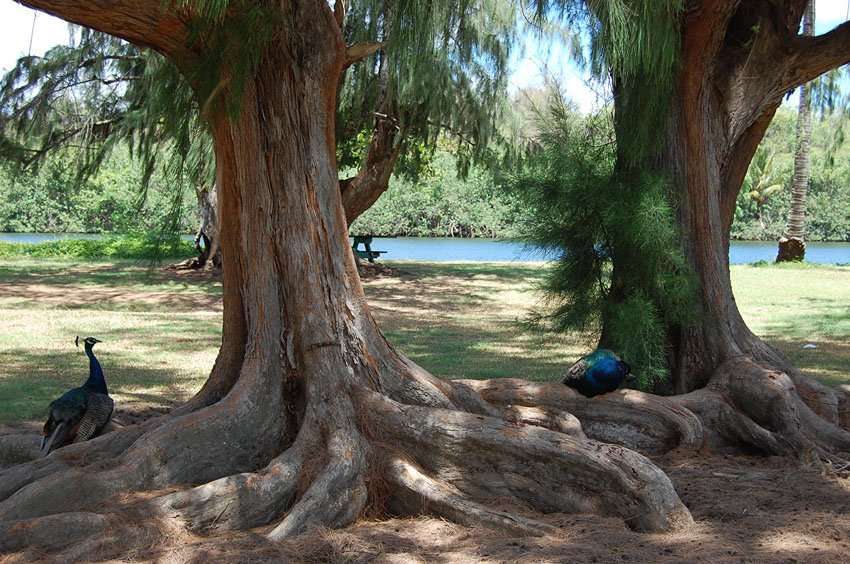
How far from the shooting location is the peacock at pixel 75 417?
4927mm

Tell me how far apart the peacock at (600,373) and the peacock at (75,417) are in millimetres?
3160

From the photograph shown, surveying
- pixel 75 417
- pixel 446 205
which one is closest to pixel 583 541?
pixel 75 417

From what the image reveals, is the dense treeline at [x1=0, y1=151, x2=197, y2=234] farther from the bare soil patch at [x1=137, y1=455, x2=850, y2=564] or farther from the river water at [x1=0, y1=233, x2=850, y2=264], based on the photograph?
the bare soil patch at [x1=137, y1=455, x2=850, y2=564]

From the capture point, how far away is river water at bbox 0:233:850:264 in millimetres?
30188

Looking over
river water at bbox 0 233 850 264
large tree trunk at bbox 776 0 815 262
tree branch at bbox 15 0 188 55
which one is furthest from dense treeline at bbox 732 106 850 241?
tree branch at bbox 15 0 188 55

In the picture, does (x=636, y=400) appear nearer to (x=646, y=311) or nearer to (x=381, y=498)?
(x=646, y=311)

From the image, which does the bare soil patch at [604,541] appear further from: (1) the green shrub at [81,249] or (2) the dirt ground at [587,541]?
(1) the green shrub at [81,249]

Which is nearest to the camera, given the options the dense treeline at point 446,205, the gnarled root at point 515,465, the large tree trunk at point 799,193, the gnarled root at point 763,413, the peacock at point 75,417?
the gnarled root at point 515,465

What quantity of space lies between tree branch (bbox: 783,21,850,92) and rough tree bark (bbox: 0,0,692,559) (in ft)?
11.6

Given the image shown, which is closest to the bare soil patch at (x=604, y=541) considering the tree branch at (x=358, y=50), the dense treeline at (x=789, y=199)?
the tree branch at (x=358, y=50)

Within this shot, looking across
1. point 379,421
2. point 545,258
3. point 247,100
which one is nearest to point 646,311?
point 545,258

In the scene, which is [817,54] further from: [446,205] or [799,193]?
[446,205]

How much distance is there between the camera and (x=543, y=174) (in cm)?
678

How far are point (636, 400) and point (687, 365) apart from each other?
0.92 meters
